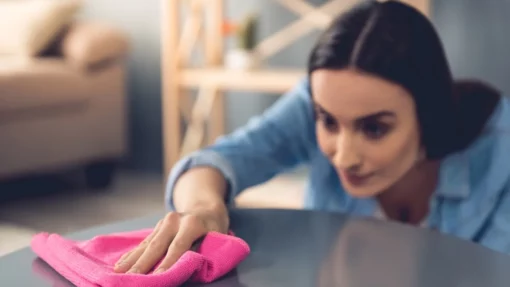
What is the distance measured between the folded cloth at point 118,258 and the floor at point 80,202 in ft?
4.39

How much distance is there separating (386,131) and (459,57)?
140 centimetres

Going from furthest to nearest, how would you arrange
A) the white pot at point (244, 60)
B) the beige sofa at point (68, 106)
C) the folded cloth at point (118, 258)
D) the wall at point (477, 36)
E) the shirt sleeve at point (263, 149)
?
the beige sofa at point (68, 106), the white pot at point (244, 60), the wall at point (477, 36), the shirt sleeve at point (263, 149), the folded cloth at point (118, 258)

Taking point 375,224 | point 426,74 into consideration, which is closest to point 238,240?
point 375,224

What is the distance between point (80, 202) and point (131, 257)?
197 cm

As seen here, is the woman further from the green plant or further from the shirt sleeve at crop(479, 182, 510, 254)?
the green plant

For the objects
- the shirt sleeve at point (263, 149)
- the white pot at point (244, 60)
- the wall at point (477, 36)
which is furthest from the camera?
the white pot at point (244, 60)

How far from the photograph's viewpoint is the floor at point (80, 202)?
90.4 inches

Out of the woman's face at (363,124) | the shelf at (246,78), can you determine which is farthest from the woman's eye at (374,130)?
the shelf at (246,78)

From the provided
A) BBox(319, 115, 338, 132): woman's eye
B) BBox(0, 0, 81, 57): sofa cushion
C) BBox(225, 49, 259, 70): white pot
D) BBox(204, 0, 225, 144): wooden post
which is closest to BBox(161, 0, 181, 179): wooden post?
BBox(204, 0, 225, 144): wooden post

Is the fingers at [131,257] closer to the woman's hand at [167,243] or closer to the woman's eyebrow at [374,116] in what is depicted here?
the woman's hand at [167,243]

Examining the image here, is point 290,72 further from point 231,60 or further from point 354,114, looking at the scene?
point 354,114

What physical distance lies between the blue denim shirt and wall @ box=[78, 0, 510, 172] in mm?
1133

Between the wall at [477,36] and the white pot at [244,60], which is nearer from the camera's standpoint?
the wall at [477,36]

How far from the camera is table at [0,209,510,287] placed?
0.71 metres
